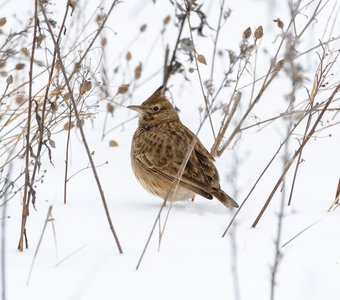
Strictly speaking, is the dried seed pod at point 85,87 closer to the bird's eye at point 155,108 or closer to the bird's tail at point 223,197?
the bird's tail at point 223,197

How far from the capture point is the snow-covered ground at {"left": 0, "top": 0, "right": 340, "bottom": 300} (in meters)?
4.06

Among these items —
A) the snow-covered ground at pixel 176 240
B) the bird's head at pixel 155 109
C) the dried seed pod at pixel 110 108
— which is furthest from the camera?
the dried seed pod at pixel 110 108

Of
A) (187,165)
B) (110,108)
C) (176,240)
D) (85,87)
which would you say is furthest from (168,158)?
(110,108)

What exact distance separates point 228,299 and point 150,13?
6936mm

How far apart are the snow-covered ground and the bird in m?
0.13

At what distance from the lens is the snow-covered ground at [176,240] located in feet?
13.3

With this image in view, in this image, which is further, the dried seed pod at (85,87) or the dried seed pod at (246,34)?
the dried seed pod at (246,34)

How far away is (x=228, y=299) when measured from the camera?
3.96m

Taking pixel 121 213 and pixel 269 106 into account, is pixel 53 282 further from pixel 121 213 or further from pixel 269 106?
pixel 269 106

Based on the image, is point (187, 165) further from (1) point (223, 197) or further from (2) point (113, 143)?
(2) point (113, 143)

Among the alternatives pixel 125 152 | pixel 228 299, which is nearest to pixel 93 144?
pixel 125 152

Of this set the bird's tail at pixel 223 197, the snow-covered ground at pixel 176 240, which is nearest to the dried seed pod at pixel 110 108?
the snow-covered ground at pixel 176 240

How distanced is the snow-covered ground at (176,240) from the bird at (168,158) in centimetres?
13

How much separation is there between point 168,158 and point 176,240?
1.22m
